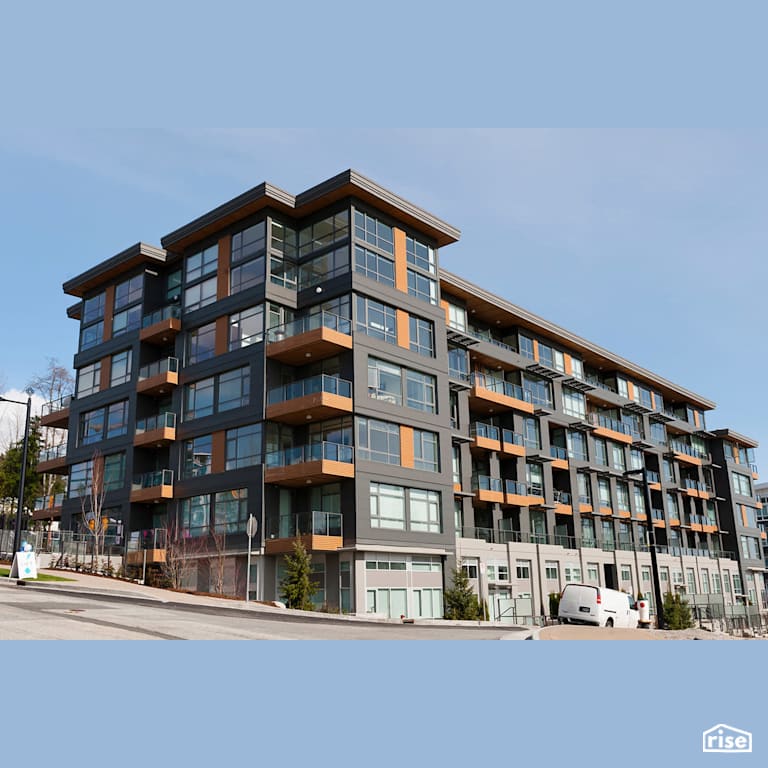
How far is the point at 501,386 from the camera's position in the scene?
51.4 meters

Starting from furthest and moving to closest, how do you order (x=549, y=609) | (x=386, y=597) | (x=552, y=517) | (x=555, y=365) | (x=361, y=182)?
(x=555, y=365)
(x=552, y=517)
(x=549, y=609)
(x=361, y=182)
(x=386, y=597)

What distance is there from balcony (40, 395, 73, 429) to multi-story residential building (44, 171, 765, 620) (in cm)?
18

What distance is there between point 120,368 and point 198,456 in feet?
31.7

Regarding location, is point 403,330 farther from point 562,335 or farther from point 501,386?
point 562,335

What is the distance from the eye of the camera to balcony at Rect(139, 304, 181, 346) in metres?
44.2

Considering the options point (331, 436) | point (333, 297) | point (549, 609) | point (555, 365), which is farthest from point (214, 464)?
point (555, 365)

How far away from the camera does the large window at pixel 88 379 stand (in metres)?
49.3

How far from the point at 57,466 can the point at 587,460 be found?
35.8 m

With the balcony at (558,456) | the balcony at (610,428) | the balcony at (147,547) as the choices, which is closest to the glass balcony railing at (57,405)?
the balcony at (147,547)

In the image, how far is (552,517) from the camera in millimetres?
53594

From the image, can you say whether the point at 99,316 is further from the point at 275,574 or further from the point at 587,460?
the point at 587,460

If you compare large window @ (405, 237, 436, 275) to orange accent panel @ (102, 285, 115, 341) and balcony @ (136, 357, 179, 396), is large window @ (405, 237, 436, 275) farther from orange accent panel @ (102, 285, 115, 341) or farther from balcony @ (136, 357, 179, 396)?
orange accent panel @ (102, 285, 115, 341)

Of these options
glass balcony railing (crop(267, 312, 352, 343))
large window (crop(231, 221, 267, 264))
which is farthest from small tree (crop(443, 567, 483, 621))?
large window (crop(231, 221, 267, 264))

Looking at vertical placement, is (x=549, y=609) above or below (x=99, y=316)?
below
